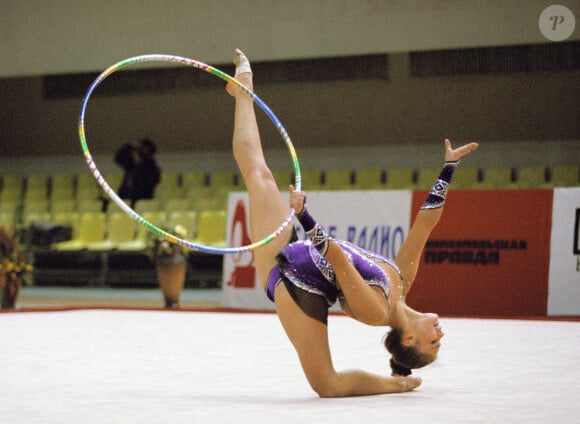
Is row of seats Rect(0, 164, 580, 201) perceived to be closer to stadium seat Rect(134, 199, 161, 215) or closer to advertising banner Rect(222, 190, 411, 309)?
stadium seat Rect(134, 199, 161, 215)

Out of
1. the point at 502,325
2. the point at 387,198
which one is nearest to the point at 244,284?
the point at 387,198

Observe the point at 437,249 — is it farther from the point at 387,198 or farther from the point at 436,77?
the point at 436,77

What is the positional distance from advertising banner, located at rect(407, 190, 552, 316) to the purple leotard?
470 centimetres

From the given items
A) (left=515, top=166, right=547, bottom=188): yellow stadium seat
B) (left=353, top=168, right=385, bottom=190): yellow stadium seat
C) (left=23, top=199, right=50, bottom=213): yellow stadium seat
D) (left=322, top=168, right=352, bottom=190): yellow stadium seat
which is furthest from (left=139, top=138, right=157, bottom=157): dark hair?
(left=515, top=166, right=547, bottom=188): yellow stadium seat

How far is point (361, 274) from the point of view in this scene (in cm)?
367

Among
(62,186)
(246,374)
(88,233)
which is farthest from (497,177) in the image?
(246,374)

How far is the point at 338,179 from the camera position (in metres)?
13.5

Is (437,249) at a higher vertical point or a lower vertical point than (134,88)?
lower

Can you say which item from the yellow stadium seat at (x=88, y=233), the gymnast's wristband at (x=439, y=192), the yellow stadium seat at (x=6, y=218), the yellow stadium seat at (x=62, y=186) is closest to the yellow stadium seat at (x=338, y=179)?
the yellow stadium seat at (x=88, y=233)

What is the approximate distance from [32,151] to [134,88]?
232 centimetres

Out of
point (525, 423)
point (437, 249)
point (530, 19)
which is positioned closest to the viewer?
point (525, 423)

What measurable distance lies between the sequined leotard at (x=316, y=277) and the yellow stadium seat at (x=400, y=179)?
30.1 ft

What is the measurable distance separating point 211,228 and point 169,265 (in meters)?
2.43

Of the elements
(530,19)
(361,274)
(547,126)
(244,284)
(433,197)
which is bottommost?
(244,284)
